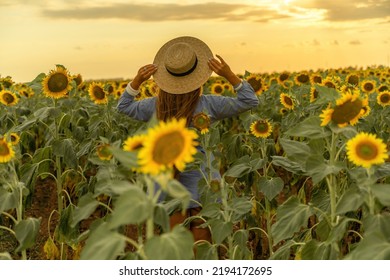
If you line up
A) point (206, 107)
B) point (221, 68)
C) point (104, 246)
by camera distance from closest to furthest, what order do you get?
point (104, 246) → point (221, 68) → point (206, 107)

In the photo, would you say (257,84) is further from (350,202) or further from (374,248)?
(374,248)

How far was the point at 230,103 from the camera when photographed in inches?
150

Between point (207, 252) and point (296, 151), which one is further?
point (207, 252)

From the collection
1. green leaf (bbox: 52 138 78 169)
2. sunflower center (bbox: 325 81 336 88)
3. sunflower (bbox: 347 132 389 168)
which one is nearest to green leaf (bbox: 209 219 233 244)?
sunflower (bbox: 347 132 389 168)

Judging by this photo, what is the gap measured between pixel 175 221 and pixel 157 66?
38.9 inches

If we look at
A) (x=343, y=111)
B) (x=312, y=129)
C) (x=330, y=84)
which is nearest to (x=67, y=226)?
(x=312, y=129)

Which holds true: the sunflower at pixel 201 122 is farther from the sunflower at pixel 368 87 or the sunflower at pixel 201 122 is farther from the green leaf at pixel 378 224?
the sunflower at pixel 368 87

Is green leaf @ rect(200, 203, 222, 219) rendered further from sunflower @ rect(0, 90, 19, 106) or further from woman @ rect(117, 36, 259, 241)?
sunflower @ rect(0, 90, 19, 106)

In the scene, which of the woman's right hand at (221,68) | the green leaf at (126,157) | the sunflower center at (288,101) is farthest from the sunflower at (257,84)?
the green leaf at (126,157)

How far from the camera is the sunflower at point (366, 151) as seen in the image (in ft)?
7.30

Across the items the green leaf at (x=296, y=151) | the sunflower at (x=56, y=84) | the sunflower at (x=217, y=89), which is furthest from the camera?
the sunflower at (x=217, y=89)

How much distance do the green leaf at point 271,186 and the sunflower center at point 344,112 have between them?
60.1 inches

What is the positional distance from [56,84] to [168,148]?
3.40 m

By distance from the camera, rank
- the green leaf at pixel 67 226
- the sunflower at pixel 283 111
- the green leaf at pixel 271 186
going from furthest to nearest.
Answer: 1. the sunflower at pixel 283 111
2. the green leaf at pixel 271 186
3. the green leaf at pixel 67 226
